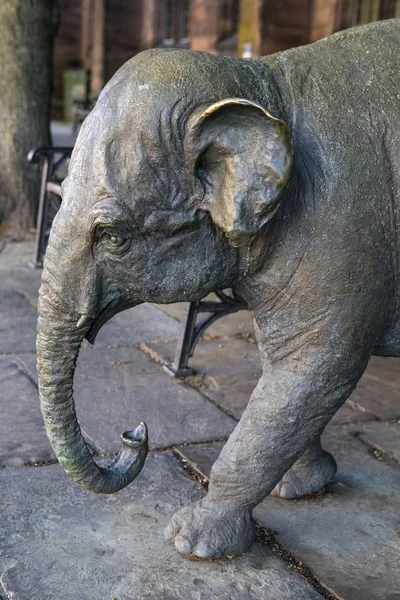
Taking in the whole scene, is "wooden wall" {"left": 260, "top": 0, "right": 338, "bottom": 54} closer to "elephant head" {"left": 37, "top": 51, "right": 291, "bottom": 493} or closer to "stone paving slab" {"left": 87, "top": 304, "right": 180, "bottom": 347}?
"stone paving slab" {"left": 87, "top": 304, "right": 180, "bottom": 347}

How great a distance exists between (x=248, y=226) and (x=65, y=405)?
69 cm

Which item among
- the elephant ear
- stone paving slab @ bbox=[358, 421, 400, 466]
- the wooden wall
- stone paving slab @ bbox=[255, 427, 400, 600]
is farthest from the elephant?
the wooden wall

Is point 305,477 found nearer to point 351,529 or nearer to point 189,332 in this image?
point 351,529

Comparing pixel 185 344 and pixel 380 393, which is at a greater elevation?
pixel 185 344

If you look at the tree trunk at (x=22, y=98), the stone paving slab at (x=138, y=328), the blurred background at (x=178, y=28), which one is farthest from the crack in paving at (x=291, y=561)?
the blurred background at (x=178, y=28)

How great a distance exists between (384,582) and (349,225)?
104cm

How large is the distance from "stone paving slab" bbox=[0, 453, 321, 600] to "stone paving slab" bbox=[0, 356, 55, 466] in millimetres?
190

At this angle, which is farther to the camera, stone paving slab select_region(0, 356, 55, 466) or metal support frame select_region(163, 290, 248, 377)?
metal support frame select_region(163, 290, 248, 377)

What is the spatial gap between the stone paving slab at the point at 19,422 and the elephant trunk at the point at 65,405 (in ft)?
2.92

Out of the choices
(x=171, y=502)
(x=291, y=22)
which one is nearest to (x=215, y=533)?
(x=171, y=502)

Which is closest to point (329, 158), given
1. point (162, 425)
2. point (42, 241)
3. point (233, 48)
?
point (162, 425)

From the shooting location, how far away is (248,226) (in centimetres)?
217

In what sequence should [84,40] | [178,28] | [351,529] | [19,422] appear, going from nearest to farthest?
[351,529] < [19,422] < [178,28] < [84,40]

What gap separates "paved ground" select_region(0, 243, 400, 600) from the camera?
2496 mm
